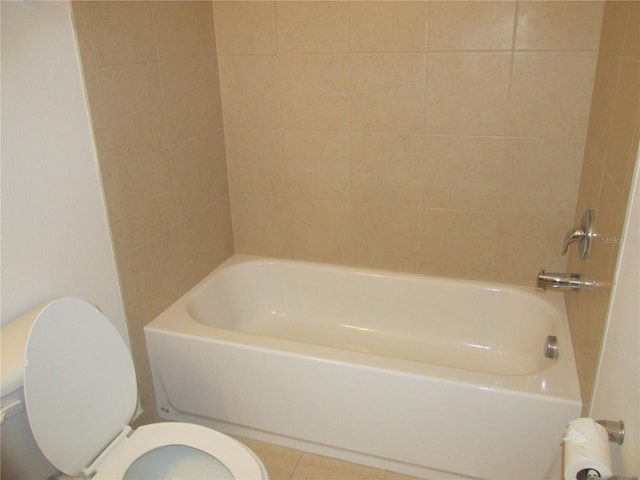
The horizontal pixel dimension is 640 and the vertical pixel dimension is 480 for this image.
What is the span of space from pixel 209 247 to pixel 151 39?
932 mm

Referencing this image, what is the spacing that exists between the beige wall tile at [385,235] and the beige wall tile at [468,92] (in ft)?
1.35

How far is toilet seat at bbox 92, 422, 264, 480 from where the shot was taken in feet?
4.56

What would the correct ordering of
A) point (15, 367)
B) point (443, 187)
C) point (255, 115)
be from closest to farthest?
1. point (15, 367)
2. point (443, 187)
3. point (255, 115)

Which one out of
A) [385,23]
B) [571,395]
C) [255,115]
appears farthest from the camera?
[255,115]

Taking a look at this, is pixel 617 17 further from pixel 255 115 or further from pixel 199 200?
pixel 199 200

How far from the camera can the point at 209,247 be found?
7.82 ft

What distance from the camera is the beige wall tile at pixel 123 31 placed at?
1.62 meters

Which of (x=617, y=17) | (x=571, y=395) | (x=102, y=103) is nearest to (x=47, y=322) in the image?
(x=102, y=103)

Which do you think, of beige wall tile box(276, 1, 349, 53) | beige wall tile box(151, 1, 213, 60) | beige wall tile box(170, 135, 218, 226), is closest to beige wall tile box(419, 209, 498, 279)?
beige wall tile box(276, 1, 349, 53)

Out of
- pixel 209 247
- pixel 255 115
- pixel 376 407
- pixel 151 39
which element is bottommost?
pixel 376 407

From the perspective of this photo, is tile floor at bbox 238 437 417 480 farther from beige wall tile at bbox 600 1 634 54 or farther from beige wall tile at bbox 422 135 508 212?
beige wall tile at bbox 600 1 634 54

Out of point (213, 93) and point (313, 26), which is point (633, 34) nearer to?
point (313, 26)

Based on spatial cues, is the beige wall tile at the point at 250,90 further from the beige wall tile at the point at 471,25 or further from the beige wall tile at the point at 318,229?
the beige wall tile at the point at 471,25

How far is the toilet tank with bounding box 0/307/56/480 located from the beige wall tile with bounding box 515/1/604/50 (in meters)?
1.88
